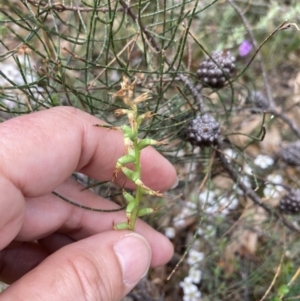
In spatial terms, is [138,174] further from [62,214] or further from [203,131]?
[62,214]

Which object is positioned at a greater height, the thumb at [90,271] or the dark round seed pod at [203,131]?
the dark round seed pod at [203,131]

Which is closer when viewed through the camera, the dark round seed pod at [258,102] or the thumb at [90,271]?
the thumb at [90,271]

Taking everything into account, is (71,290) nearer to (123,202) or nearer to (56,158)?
(56,158)

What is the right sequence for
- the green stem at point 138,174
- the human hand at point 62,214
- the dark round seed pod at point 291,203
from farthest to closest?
the dark round seed pod at point 291,203 → the human hand at point 62,214 → the green stem at point 138,174

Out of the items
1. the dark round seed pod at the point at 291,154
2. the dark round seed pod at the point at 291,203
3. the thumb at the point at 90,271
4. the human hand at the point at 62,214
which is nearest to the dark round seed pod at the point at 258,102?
the dark round seed pod at the point at 291,154

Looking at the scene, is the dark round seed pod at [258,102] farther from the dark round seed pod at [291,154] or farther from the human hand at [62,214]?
the human hand at [62,214]

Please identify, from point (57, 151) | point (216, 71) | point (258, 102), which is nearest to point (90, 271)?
point (57, 151)

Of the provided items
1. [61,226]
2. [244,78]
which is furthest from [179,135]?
[244,78]

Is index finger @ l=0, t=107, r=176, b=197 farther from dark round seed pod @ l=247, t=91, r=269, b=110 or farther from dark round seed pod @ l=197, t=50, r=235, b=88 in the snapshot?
dark round seed pod @ l=247, t=91, r=269, b=110
